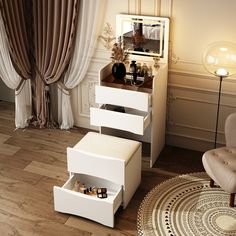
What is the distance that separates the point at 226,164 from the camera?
9.64 feet

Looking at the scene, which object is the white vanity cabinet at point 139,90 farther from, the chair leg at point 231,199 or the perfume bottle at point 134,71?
Result: the chair leg at point 231,199

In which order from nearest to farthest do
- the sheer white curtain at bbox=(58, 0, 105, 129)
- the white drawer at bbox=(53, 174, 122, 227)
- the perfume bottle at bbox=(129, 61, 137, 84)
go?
the white drawer at bbox=(53, 174, 122, 227)
the perfume bottle at bbox=(129, 61, 137, 84)
the sheer white curtain at bbox=(58, 0, 105, 129)

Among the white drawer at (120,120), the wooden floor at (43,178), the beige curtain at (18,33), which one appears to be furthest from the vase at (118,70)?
the beige curtain at (18,33)

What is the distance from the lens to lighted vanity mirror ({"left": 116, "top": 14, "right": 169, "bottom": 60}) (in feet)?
11.1

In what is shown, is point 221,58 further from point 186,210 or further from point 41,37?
point 41,37

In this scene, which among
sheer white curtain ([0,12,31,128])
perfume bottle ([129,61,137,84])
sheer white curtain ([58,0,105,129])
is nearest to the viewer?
perfume bottle ([129,61,137,84])

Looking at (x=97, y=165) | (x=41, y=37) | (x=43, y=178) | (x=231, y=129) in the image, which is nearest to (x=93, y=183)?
(x=97, y=165)

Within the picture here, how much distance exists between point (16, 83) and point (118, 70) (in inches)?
39.3

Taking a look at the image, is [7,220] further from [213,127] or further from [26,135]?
[213,127]

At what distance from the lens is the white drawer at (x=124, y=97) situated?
3199 mm

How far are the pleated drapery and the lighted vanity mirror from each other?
39 cm

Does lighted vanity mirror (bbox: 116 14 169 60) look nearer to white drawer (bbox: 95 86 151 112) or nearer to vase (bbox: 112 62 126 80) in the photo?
vase (bbox: 112 62 126 80)

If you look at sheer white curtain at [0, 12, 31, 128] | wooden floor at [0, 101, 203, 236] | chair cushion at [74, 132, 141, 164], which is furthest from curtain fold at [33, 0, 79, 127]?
chair cushion at [74, 132, 141, 164]

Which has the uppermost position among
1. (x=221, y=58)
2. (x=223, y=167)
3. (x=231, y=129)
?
(x=221, y=58)
